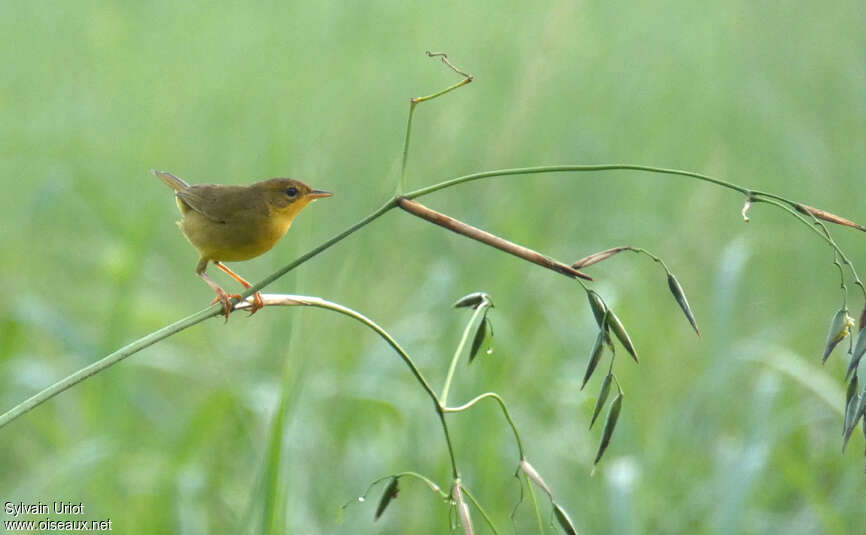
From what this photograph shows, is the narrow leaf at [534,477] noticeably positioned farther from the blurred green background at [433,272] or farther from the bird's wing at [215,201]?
the bird's wing at [215,201]

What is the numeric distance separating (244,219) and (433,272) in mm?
1995

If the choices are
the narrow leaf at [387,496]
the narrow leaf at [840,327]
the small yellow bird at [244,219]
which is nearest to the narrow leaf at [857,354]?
the narrow leaf at [840,327]

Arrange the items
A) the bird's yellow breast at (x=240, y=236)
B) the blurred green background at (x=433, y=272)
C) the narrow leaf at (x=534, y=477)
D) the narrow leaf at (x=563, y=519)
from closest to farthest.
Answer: the narrow leaf at (x=534, y=477) < the narrow leaf at (x=563, y=519) < the bird's yellow breast at (x=240, y=236) < the blurred green background at (x=433, y=272)

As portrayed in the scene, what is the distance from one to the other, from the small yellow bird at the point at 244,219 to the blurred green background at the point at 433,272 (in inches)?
2.8

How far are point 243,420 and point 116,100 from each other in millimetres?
5116

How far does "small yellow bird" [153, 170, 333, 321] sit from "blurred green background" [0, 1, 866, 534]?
72mm

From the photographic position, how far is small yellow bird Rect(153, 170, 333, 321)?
2.63 m

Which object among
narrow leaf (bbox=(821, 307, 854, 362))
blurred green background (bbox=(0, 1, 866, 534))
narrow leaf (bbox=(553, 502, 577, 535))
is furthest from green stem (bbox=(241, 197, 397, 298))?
blurred green background (bbox=(0, 1, 866, 534))

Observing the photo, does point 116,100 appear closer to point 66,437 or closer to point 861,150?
point 66,437

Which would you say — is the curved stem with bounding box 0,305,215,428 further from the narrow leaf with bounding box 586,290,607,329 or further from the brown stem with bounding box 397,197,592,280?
the narrow leaf with bounding box 586,290,607,329

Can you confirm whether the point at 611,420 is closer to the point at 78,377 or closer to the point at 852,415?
the point at 852,415

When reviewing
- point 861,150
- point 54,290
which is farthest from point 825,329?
point 54,290

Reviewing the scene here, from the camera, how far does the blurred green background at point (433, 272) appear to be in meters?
3.72

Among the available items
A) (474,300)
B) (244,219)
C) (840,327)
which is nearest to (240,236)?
(244,219)
